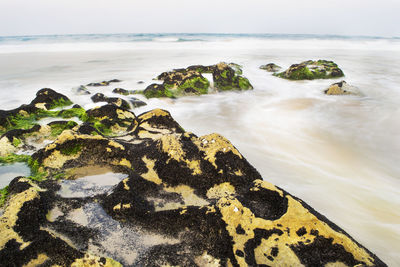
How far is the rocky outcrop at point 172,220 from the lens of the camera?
181cm

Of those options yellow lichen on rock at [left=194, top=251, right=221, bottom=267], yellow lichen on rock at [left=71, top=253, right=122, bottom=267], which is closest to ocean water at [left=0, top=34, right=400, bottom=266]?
yellow lichen on rock at [left=194, top=251, right=221, bottom=267]

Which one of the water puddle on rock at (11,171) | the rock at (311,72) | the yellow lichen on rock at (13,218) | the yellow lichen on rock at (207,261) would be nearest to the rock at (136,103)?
the water puddle on rock at (11,171)

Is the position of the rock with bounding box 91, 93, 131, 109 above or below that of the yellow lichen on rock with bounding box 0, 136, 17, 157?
below

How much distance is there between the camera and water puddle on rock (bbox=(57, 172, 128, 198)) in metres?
2.61

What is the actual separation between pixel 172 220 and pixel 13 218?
123cm

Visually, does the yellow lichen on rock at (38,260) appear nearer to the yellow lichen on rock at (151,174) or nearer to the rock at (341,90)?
the yellow lichen on rock at (151,174)

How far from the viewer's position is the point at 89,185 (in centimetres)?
277

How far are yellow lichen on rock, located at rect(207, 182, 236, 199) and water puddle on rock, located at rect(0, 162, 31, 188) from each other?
2.39 metres

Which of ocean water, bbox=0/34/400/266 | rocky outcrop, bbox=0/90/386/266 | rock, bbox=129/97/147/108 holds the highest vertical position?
rocky outcrop, bbox=0/90/386/266

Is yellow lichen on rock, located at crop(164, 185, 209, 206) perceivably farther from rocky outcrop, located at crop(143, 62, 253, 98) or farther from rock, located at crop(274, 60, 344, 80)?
rock, located at crop(274, 60, 344, 80)

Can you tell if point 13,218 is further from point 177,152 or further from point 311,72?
point 311,72

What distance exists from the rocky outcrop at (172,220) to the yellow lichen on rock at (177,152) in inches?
0.5

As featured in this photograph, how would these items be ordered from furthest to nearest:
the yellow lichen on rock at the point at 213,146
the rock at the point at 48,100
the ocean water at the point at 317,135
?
the rock at the point at 48,100 < the ocean water at the point at 317,135 < the yellow lichen on rock at the point at 213,146

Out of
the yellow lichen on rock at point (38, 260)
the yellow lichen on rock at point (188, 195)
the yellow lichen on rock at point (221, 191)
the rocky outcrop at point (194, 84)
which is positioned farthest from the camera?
the rocky outcrop at point (194, 84)
